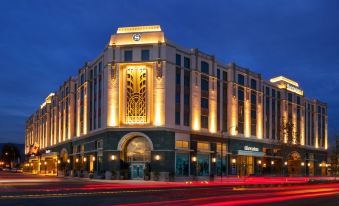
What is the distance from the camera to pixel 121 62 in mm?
72250

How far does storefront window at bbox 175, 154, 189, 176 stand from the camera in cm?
7124

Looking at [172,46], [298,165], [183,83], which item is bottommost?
[298,165]

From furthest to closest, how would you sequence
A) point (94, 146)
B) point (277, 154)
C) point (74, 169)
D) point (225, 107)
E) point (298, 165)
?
1. point (298, 165)
2. point (277, 154)
3. point (74, 169)
4. point (225, 107)
5. point (94, 146)

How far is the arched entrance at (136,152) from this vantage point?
233 ft

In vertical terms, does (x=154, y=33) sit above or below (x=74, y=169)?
above

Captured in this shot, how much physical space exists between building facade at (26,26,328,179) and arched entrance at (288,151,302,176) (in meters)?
0.97

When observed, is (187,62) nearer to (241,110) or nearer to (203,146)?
(203,146)

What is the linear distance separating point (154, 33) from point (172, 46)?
3508mm

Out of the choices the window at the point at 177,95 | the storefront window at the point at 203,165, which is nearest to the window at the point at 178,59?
the window at the point at 177,95

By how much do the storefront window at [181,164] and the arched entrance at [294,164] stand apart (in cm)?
3914

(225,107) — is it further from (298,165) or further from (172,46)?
(298,165)

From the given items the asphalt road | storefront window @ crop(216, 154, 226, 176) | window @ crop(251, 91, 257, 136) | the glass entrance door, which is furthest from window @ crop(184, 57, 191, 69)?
the asphalt road

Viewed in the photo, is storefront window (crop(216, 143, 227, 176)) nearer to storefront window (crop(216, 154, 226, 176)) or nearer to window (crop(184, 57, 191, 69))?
storefront window (crop(216, 154, 226, 176))

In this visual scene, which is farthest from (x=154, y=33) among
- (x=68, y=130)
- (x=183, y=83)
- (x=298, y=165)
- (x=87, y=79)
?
(x=298, y=165)
